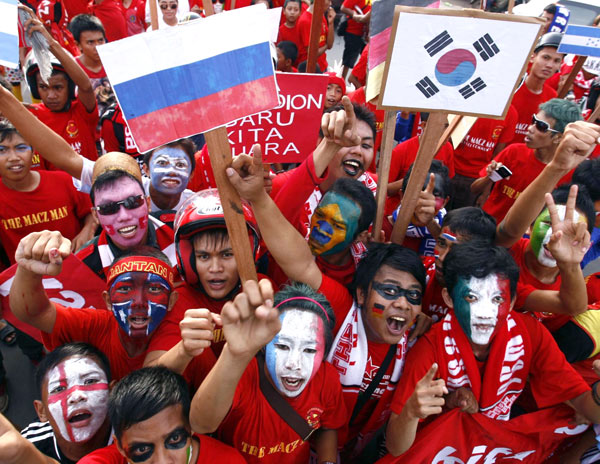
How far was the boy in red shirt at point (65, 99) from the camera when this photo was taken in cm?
396

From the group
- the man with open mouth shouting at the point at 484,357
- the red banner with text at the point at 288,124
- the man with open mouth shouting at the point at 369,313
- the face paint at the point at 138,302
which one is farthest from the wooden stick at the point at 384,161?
the face paint at the point at 138,302

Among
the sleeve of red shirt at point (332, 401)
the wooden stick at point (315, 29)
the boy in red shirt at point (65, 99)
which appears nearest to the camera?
the sleeve of red shirt at point (332, 401)

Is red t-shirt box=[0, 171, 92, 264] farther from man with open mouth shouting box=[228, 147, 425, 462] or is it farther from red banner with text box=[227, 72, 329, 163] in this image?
man with open mouth shouting box=[228, 147, 425, 462]

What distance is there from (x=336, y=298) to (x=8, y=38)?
8.09 feet

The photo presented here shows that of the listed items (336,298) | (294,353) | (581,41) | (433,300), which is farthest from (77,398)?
(581,41)

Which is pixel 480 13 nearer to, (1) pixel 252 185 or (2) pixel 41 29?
(1) pixel 252 185

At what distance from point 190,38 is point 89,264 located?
1610 mm

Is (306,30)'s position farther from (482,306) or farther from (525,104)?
(482,306)

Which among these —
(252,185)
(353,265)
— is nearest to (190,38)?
(252,185)

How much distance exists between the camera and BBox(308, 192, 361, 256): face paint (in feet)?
8.36

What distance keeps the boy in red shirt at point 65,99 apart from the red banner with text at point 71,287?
6.61ft

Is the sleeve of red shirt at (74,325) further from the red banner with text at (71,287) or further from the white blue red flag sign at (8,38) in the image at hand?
the white blue red flag sign at (8,38)

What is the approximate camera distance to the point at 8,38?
260cm

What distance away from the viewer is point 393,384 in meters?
2.30
